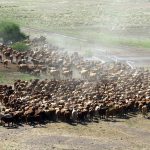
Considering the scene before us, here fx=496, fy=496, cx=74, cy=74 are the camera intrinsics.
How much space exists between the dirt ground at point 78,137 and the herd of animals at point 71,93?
819 millimetres

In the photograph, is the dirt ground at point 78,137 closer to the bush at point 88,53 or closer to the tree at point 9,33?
the bush at point 88,53

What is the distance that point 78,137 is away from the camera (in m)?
23.5

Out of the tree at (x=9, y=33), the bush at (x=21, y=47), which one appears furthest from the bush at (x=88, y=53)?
the tree at (x=9, y=33)

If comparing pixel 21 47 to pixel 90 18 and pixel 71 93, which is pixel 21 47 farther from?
pixel 90 18

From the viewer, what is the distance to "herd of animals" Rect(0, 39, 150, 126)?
→ 25688 mm

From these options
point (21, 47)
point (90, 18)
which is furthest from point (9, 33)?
point (90, 18)

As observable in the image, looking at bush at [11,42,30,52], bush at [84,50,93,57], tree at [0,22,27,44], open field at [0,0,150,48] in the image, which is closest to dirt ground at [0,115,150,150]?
bush at [11,42,30,52]

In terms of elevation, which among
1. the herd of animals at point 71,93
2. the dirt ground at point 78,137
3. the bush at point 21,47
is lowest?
the dirt ground at point 78,137

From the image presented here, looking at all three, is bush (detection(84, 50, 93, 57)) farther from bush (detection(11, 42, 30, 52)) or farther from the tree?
the tree

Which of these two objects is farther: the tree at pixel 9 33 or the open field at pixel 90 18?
the open field at pixel 90 18

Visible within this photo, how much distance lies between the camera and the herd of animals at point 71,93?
84.3ft

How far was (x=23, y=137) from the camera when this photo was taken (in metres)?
22.8

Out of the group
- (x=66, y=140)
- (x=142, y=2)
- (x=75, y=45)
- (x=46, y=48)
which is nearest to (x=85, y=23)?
(x=75, y=45)

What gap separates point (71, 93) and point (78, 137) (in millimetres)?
6766
